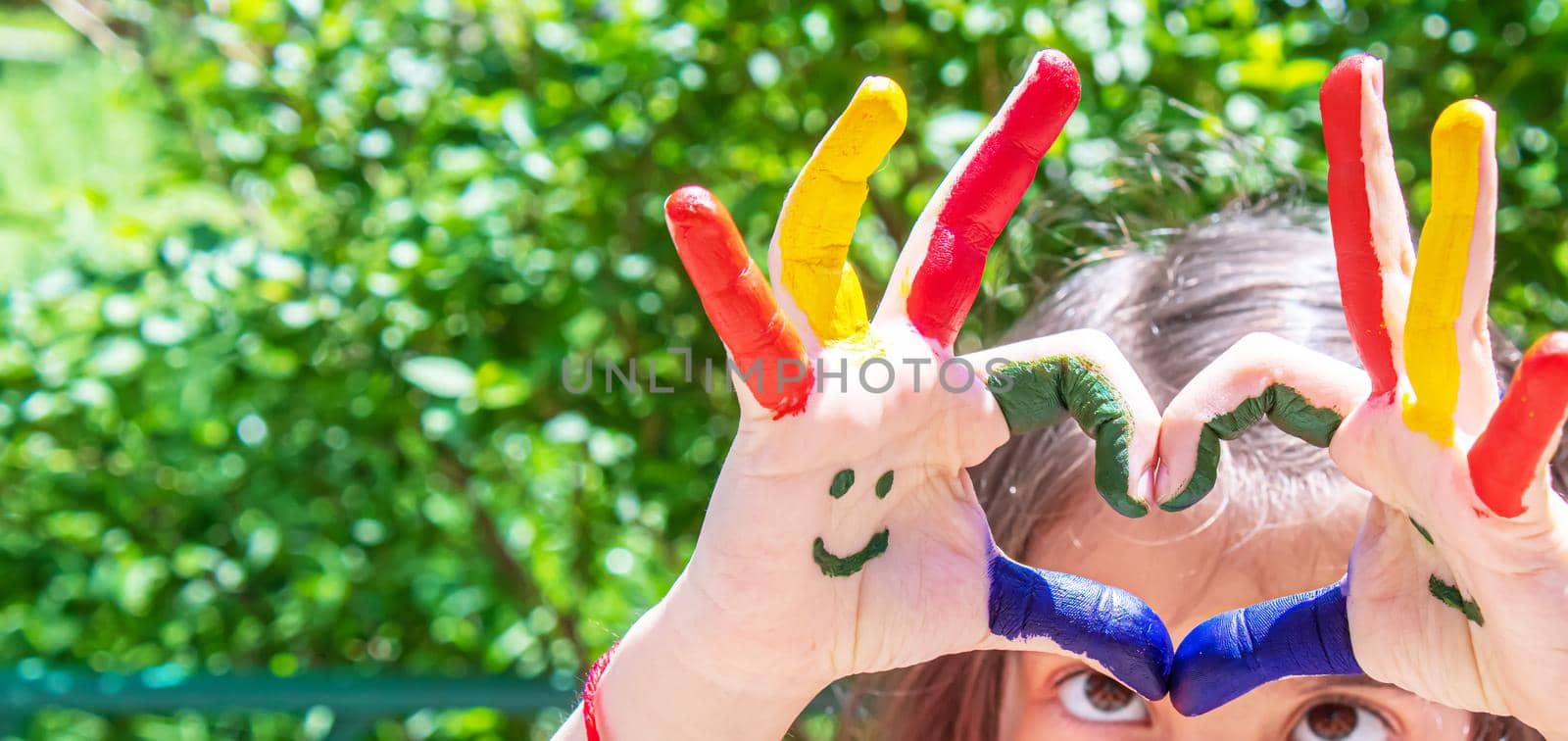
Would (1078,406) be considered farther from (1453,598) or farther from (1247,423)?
(1453,598)

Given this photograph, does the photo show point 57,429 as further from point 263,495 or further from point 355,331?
point 355,331

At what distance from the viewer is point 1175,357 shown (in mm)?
1068

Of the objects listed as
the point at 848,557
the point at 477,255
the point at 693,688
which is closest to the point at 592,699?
the point at 693,688

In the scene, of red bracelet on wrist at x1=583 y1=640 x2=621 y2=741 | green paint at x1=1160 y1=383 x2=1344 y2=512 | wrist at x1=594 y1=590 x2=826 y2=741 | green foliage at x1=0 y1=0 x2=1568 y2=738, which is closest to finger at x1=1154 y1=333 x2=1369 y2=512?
green paint at x1=1160 y1=383 x2=1344 y2=512

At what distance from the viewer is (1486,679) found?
0.68 meters

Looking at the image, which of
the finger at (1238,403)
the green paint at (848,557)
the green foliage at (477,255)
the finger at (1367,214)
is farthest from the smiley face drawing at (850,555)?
the green foliage at (477,255)

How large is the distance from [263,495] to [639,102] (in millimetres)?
632

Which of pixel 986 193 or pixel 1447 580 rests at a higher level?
pixel 986 193

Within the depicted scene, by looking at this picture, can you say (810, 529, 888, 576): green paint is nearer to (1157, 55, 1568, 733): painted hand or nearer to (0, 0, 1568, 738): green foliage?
(1157, 55, 1568, 733): painted hand

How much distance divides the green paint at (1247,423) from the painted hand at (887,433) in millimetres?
22

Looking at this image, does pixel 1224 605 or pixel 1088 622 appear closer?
pixel 1088 622

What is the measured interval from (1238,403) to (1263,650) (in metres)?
0.15

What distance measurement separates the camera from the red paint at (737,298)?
24.3 inches

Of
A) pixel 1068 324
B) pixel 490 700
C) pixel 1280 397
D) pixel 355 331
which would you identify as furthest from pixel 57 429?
pixel 1280 397
